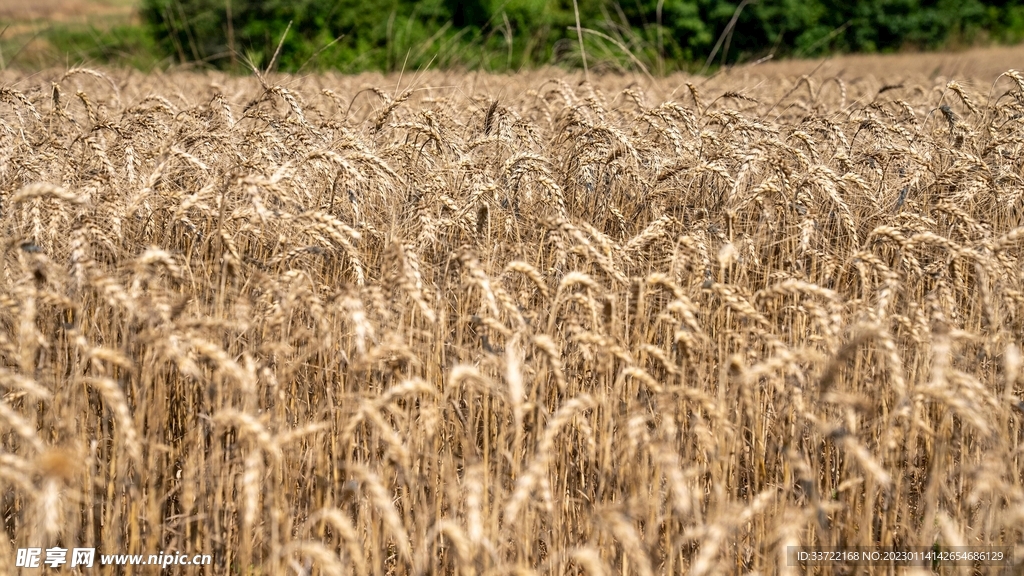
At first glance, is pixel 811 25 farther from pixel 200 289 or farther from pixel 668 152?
pixel 200 289

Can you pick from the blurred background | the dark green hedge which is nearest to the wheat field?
the dark green hedge

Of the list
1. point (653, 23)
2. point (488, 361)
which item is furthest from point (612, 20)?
point (488, 361)

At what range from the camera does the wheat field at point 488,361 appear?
1566 mm

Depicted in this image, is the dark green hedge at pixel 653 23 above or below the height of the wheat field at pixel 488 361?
above

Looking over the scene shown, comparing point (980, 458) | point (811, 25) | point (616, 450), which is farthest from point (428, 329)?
point (811, 25)

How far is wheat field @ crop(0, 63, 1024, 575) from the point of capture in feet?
5.14

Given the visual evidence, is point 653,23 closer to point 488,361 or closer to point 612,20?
point 612,20

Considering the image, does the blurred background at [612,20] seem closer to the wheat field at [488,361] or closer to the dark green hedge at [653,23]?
the dark green hedge at [653,23]

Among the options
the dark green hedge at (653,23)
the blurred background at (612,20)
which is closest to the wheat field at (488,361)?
the dark green hedge at (653,23)

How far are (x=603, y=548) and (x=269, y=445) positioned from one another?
699 mm

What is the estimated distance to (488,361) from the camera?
1931mm

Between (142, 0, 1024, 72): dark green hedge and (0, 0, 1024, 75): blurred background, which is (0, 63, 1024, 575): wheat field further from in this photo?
(0, 0, 1024, 75): blurred background

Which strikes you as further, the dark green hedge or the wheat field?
the dark green hedge

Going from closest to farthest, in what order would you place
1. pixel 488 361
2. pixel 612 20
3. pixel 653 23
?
pixel 488 361 → pixel 612 20 → pixel 653 23
